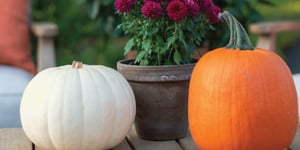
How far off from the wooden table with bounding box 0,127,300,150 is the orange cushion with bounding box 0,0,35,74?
1.01 meters

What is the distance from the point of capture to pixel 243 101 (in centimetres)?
110

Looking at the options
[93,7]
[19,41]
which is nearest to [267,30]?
[93,7]

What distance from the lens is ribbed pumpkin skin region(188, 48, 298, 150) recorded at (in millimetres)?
1105

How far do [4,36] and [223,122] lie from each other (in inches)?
55.2

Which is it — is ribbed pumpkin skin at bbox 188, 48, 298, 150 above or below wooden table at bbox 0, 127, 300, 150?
above

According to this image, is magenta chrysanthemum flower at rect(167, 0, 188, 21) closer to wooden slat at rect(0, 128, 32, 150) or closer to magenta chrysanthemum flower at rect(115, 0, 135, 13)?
magenta chrysanthemum flower at rect(115, 0, 135, 13)

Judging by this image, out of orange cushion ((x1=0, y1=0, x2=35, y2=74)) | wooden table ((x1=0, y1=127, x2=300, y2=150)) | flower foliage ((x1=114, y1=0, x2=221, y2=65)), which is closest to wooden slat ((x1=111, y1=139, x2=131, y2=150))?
wooden table ((x1=0, y1=127, x2=300, y2=150))

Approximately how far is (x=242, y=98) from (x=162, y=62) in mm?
255

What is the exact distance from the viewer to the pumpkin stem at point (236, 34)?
113 cm

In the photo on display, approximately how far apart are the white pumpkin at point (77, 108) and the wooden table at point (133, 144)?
3.0 inches

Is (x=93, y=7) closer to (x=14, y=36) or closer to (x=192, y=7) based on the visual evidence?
(x=14, y=36)

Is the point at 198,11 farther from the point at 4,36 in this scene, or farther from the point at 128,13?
the point at 4,36

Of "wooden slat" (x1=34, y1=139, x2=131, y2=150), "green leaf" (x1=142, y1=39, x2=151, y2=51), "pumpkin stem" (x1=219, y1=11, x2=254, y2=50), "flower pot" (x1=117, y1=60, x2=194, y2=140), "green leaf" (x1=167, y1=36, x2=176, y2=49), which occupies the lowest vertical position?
"wooden slat" (x1=34, y1=139, x2=131, y2=150)

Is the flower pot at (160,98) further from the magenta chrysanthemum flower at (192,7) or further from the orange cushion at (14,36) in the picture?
the orange cushion at (14,36)
